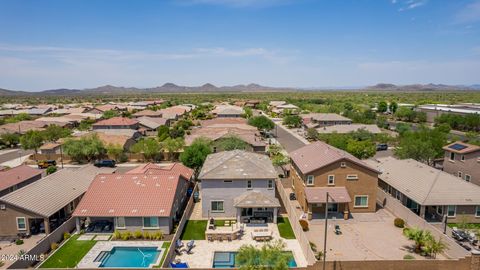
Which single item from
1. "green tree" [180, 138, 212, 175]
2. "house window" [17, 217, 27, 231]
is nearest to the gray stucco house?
"green tree" [180, 138, 212, 175]

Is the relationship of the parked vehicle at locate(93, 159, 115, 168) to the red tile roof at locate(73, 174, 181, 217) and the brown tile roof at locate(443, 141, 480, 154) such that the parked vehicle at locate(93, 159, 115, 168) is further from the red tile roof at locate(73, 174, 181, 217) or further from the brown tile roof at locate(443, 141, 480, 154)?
→ the brown tile roof at locate(443, 141, 480, 154)

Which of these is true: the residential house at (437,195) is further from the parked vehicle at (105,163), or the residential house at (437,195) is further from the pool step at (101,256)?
the parked vehicle at (105,163)

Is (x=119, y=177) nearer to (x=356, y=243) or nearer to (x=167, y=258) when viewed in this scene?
(x=167, y=258)

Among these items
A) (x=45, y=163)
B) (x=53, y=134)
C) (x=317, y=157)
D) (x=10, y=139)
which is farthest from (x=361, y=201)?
(x=10, y=139)

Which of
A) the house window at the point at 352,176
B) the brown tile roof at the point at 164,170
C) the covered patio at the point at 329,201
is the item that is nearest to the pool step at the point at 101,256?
the brown tile roof at the point at 164,170

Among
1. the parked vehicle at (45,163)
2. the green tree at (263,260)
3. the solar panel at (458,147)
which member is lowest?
the parked vehicle at (45,163)

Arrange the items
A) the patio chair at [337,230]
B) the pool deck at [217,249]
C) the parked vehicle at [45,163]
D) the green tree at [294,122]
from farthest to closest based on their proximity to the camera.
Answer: the green tree at [294,122] → the parked vehicle at [45,163] → the patio chair at [337,230] → the pool deck at [217,249]
